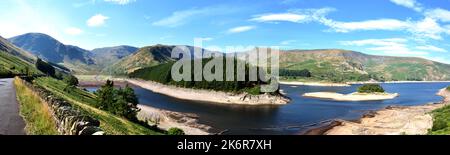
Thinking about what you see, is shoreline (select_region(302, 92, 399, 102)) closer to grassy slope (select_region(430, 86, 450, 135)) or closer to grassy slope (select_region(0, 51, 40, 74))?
grassy slope (select_region(430, 86, 450, 135))

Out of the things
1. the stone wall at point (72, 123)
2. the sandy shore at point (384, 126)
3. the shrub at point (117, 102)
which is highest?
the stone wall at point (72, 123)

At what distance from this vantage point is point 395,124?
3474 inches

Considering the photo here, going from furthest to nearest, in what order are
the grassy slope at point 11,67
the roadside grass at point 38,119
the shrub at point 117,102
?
1. the grassy slope at point 11,67
2. the shrub at point 117,102
3. the roadside grass at point 38,119

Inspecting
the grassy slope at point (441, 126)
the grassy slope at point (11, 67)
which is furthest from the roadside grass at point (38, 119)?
the grassy slope at point (11, 67)

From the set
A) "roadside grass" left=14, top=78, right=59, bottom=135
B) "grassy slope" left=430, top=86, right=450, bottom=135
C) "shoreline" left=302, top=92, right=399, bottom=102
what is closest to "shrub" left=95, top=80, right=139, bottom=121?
"roadside grass" left=14, top=78, right=59, bottom=135

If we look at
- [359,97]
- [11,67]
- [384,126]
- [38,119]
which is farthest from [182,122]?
[359,97]

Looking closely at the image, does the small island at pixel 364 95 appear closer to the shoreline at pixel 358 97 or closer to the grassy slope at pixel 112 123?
the shoreline at pixel 358 97

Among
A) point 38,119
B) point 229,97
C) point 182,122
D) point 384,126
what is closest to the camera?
point 38,119

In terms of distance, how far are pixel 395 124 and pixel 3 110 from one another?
8534cm

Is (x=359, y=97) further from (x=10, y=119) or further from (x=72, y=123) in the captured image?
(x=72, y=123)

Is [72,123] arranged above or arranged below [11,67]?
below

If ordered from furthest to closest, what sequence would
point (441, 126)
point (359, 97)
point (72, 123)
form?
1. point (359, 97)
2. point (441, 126)
3. point (72, 123)
